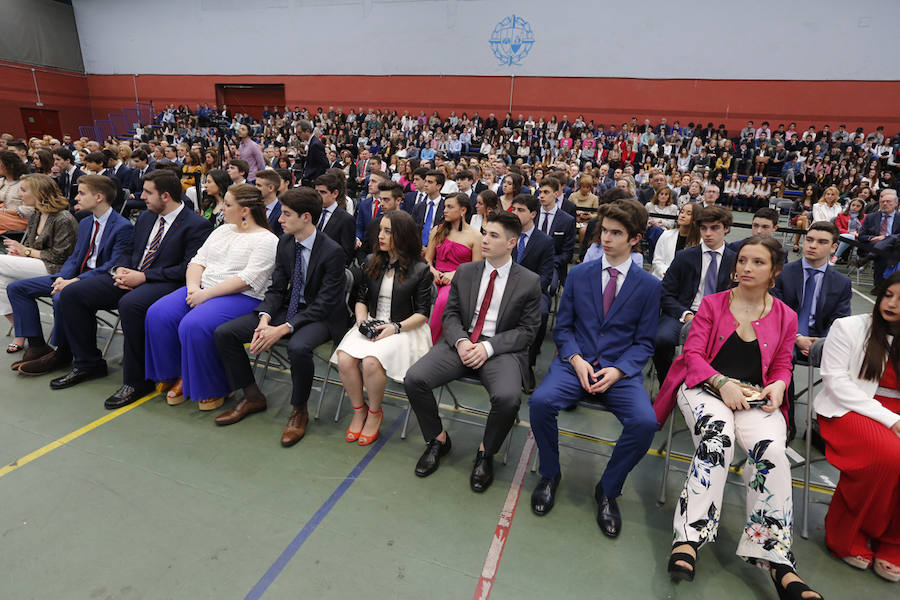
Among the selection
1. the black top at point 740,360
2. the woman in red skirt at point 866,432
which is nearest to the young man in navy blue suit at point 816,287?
the woman in red skirt at point 866,432

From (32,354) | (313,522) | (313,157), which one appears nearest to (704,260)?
(313,522)

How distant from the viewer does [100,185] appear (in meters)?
4.00

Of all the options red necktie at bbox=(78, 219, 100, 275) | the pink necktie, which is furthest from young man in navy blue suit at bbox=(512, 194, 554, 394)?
red necktie at bbox=(78, 219, 100, 275)

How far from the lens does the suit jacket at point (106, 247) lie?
403 cm

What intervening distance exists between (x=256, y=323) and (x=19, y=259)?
2.60 metres

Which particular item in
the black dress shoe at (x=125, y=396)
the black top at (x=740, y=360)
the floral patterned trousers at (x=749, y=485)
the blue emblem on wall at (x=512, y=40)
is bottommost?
the black dress shoe at (x=125, y=396)

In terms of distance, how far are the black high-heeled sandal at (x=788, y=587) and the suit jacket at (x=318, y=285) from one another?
2.90 metres

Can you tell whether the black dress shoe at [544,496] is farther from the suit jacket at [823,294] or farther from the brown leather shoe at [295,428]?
the suit jacket at [823,294]

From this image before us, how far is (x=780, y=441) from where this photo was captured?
2314 millimetres

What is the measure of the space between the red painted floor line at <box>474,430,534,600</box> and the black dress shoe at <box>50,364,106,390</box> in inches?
139

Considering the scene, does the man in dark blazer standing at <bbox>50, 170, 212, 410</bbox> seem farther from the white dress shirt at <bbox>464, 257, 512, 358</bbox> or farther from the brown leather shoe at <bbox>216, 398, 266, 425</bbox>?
the white dress shirt at <bbox>464, 257, 512, 358</bbox>

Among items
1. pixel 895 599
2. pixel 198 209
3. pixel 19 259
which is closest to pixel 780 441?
pixel 895 599

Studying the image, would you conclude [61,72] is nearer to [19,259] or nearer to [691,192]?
[19,259]

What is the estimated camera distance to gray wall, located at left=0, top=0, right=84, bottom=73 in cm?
2241
